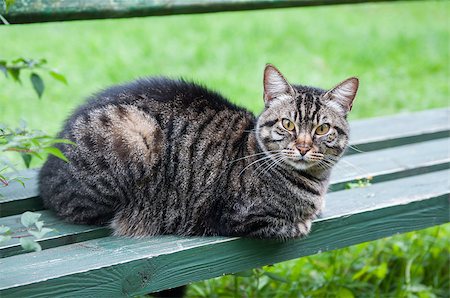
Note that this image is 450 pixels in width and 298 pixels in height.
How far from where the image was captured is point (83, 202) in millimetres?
2547

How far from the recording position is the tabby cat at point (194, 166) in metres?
2.53

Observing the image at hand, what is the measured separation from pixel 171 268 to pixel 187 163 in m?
0.47

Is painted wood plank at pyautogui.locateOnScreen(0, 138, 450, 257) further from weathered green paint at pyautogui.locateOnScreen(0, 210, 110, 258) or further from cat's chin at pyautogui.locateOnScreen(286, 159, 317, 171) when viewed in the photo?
cat's chin at pyautogui.locateOnScreen(286, 159, 317, 171)

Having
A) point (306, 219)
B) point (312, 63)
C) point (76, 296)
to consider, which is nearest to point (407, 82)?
point (312, 63)

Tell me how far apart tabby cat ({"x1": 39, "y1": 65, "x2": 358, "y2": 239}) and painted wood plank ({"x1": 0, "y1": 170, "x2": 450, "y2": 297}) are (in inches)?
3.2

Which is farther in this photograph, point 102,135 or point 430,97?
point 430,97

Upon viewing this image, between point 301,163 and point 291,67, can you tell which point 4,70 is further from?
point 291,67

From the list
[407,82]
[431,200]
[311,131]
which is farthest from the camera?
[407,82]

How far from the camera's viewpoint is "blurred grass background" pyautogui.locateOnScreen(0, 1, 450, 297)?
338 centimetres

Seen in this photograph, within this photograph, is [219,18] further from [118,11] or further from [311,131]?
[311,131]

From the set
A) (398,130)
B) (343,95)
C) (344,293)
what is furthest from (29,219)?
(398,130)

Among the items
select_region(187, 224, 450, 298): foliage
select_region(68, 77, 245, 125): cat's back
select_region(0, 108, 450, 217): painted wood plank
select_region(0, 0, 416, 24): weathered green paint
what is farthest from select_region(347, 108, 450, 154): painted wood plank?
select_region(68, 77, 245, 125): cat's back

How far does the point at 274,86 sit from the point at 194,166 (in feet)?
1.42

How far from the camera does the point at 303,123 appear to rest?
2520 millimetres
